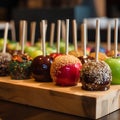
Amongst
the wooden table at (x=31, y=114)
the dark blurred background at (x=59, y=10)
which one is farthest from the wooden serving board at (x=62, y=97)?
the dark blurred background at (x=59, y=10)

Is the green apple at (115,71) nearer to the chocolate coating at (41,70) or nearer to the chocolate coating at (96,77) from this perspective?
the chocolate coating at (96,77)

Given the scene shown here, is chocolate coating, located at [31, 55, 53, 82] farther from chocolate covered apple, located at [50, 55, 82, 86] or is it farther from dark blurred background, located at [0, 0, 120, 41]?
dark blurred background, located at [0, 0, 120, 41]

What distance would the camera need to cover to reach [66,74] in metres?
0.98

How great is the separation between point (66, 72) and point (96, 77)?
0.10 m

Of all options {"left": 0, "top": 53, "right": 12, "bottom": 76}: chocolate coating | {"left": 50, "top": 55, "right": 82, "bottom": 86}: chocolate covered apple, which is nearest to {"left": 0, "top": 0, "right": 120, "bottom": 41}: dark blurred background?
{"left": 0, "top": 53, "right": 12, "bottom": 76}: chocolate coating

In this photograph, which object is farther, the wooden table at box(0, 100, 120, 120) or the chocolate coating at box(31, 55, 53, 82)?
the chocolate coating at box(31, 55, 53, 82)

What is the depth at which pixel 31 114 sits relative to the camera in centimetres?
87

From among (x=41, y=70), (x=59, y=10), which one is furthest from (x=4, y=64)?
(x=59, y=10)

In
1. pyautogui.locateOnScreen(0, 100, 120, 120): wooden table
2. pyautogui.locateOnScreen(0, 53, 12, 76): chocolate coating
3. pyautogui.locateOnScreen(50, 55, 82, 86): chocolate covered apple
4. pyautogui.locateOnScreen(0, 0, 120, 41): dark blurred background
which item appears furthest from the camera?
pyautogui.locateOnScreen(0, 0, 120, 41): dark blurred background

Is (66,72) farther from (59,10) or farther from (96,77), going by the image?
(59,10)

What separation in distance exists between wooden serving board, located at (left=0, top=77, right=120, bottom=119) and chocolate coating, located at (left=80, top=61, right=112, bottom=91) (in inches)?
0.8

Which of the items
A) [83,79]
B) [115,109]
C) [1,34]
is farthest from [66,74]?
[1,34]

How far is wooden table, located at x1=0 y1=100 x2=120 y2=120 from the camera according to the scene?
0.84 metres

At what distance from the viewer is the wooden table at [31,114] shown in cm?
84
